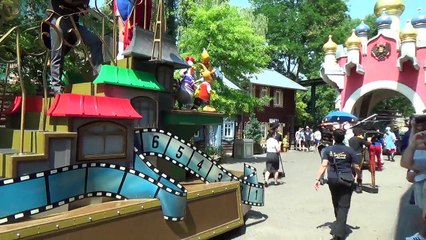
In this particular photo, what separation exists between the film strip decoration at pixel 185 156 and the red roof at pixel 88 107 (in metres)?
0.58

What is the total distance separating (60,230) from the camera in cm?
344

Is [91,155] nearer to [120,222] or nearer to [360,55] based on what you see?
[120,222]

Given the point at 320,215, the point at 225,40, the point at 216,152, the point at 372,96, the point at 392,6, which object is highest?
the point at 392,6

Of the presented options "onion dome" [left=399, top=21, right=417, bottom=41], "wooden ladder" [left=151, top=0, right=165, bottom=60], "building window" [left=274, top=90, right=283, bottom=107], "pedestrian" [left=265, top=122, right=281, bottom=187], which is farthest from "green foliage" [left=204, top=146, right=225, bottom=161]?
"building window" [left=274, top=90, right=283, bottom=107]

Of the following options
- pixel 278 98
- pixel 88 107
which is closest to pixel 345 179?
pixel 88 107

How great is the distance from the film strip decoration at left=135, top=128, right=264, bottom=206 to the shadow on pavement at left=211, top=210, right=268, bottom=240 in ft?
1.43

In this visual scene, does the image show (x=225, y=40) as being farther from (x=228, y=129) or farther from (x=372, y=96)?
(x=228, y=129)

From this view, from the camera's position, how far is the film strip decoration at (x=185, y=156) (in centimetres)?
514

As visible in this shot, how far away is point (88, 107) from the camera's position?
423 cm

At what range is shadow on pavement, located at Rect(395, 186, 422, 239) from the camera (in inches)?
257

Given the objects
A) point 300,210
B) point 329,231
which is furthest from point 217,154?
point 329,231

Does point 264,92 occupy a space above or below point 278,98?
above

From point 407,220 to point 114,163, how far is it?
542 cm

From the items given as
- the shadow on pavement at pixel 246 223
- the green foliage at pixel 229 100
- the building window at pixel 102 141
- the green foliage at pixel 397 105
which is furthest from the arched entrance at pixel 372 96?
the green foliage at pixel 397 105
